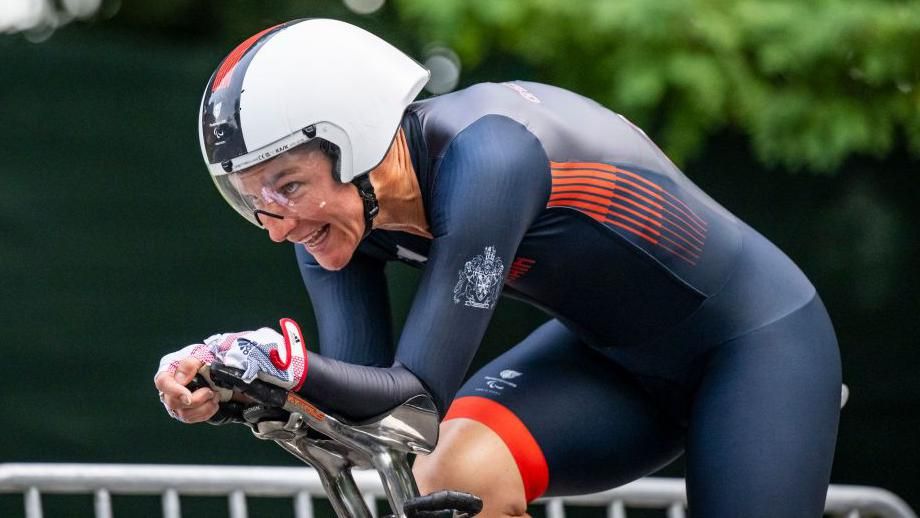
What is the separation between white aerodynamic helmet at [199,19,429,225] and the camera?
9.28ft

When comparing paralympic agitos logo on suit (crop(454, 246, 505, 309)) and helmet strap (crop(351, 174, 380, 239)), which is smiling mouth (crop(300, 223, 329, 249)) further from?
paralympic agitos logo on suit (crop(454, 246, 505, 309))

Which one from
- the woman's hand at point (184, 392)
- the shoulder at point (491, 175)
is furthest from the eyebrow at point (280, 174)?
the woman's hand at point (184, 392)

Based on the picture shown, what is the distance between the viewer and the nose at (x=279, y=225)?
9.66ft

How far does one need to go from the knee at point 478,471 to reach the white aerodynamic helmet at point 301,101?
730 millimetres

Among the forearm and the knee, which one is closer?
the forearm

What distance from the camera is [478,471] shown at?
10.8 ft

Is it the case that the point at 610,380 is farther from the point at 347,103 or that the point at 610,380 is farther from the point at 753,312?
the point at 347,103

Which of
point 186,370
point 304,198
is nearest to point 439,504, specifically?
point 186,370

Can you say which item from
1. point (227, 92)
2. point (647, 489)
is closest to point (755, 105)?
point (647, 489)

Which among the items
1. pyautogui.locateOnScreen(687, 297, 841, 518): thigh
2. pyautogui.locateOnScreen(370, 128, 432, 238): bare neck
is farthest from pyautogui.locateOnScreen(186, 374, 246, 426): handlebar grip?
pyautogui.locateOnScreen(687, 297, 841, 518): thigh

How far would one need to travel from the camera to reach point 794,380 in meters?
3.31

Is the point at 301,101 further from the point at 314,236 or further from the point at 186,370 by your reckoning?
the point at 186,370

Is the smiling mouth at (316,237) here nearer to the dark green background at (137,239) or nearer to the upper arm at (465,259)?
the upper arm at (465,259)

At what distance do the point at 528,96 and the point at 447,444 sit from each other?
82 centimetres
